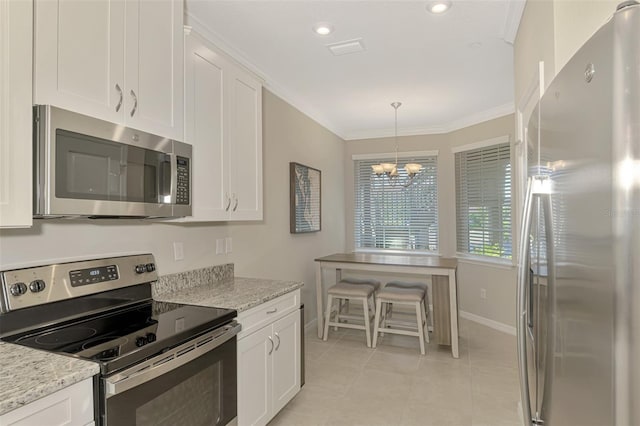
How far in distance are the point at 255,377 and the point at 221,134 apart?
57.3 inches

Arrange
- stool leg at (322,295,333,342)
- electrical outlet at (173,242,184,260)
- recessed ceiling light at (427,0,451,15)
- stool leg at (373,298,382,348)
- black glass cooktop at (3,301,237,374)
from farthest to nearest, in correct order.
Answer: stool leg at (322,295,333,342), stool leg at (373,298,382,348), electrical outlet at (173,242,184,260), recessed ceiling light at (427,0,451,15), black glass cooktop at (3,301,237,374)

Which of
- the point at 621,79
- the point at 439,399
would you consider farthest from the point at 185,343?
the point at 439,399

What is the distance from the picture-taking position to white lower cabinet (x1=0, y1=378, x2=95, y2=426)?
960mm

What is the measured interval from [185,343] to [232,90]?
1.61 metres

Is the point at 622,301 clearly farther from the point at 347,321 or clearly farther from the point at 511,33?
the point at 347,321

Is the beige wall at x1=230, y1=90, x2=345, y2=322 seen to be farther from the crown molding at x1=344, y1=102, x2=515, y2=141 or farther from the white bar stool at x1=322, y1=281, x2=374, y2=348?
the crown molding at x1=344, y1=102, x2=515, y2=141

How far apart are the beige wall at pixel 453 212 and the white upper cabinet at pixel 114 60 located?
3.80 meters

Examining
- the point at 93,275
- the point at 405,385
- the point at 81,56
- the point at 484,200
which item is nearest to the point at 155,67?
the point at 81,56

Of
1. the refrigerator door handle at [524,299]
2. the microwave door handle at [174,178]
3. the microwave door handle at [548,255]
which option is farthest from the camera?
the microwave door handle at [174,178]

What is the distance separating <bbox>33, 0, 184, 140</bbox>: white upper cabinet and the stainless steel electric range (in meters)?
0.73

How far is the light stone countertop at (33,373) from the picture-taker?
0.96 m

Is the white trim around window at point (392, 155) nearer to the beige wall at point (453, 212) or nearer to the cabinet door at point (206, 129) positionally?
the beige wall at point (453, 212)

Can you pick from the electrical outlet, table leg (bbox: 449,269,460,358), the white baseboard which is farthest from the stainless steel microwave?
the white baseboard

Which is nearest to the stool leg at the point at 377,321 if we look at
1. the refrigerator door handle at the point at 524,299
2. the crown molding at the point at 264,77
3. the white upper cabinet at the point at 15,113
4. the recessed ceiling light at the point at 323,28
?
the crown molding at the point at 264,77
